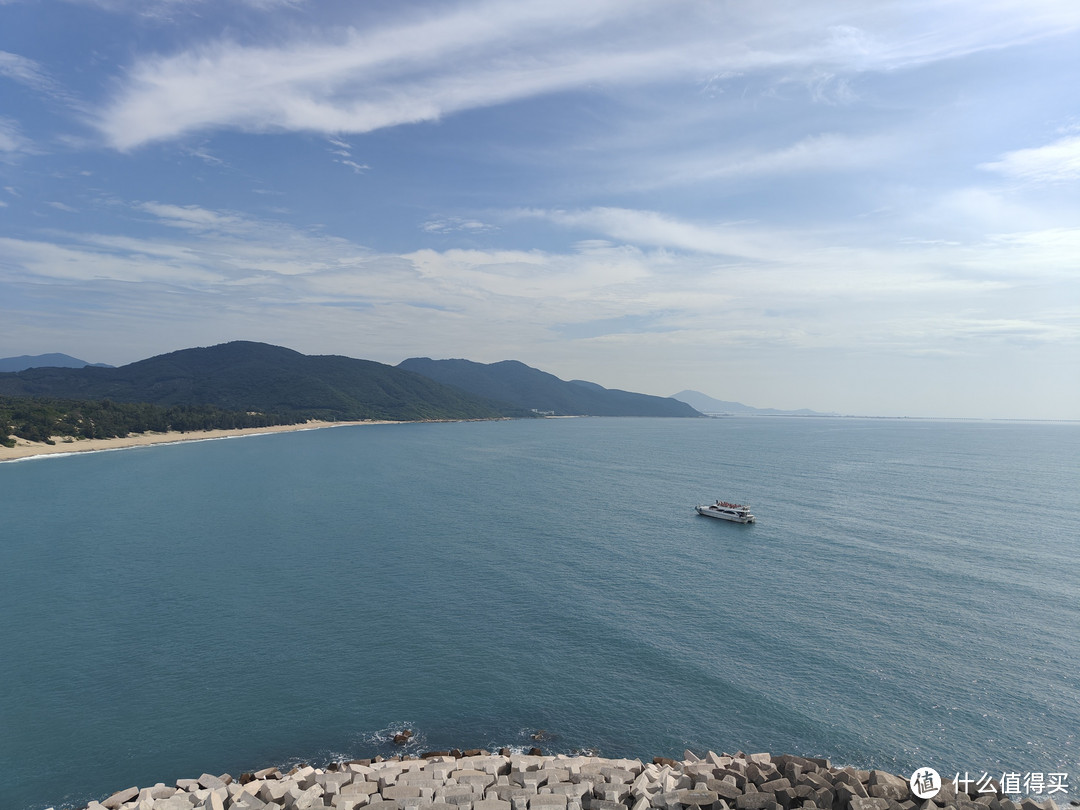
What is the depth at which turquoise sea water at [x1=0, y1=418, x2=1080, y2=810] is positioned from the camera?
29094 mm

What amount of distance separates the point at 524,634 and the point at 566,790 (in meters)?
19.1

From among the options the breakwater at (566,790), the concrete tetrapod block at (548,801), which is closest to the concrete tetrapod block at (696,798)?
the breakwater at (566,790)

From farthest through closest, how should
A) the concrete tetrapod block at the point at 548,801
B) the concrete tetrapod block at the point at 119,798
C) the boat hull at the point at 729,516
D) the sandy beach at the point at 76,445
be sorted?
the sandy beach at the point at 76,445
the boat hull at the point at 729,516
the concrete tetrapod block at the point at 119,798
the concrete tetrapod block at the point at 548,801

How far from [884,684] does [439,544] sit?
4613cm

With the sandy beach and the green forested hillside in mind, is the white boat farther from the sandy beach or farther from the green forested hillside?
the green forested hillside

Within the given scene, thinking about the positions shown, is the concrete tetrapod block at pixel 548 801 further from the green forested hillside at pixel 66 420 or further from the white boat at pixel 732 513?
the green forested hillside at pixel 66 420

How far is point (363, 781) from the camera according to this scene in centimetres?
2300

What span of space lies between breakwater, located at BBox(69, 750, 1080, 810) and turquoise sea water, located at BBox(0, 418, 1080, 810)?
441 centimetres

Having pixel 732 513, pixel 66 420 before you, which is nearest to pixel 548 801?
pixel 732 513

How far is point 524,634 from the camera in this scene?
41.2 m

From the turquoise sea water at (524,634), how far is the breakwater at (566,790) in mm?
4408

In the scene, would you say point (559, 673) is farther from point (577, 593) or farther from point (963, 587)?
point (963, 587)

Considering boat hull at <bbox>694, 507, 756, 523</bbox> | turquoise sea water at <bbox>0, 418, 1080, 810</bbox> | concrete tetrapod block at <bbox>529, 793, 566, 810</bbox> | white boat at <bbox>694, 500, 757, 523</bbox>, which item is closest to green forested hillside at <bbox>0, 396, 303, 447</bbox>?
turquoise sea water at <bbox>0, 418, 1080, 810</bbox>

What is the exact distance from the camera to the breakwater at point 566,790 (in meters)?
21.3
